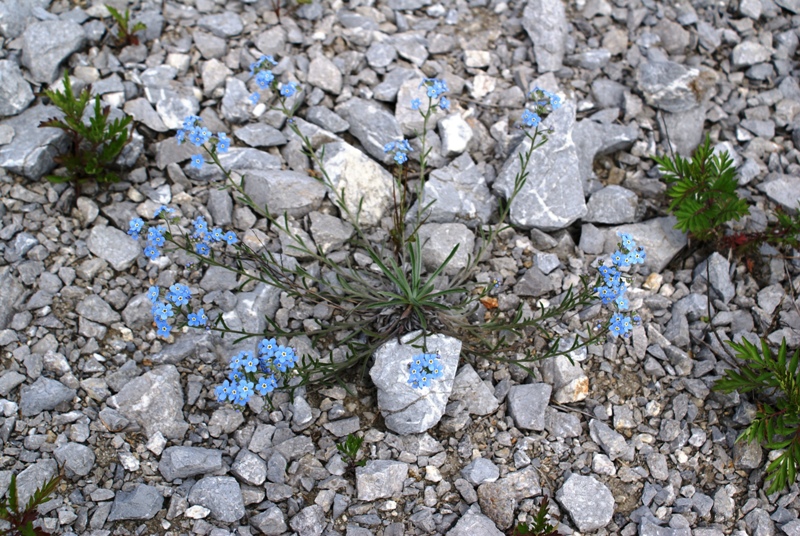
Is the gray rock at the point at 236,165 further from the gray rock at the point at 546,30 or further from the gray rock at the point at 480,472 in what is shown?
the gray rock at the point at 480,472

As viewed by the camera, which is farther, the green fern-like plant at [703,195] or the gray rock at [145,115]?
the gray rock at [145,115]

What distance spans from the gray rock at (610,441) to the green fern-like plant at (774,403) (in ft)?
2.16

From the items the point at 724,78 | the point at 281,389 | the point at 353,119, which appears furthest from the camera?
the point at 724,78

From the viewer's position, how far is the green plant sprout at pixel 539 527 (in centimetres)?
361

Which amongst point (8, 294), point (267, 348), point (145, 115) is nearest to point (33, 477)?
point (8, 294)

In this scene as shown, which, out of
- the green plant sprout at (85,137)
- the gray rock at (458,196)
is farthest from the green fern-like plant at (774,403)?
the green plant sprout at (85,137)

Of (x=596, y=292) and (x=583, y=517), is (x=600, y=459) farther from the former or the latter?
(x=596, y=292)

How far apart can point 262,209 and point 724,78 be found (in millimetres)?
3989

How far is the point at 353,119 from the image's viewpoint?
5316mm

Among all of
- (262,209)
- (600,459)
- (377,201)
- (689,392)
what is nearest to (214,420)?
(262,209)

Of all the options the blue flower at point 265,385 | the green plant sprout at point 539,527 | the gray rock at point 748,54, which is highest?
the gray rock at point 748,54

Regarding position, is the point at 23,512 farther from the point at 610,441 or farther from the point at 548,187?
the point at 548,187

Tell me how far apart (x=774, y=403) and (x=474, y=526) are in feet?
6.79

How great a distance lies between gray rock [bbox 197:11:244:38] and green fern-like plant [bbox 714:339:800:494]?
435 centimetres
